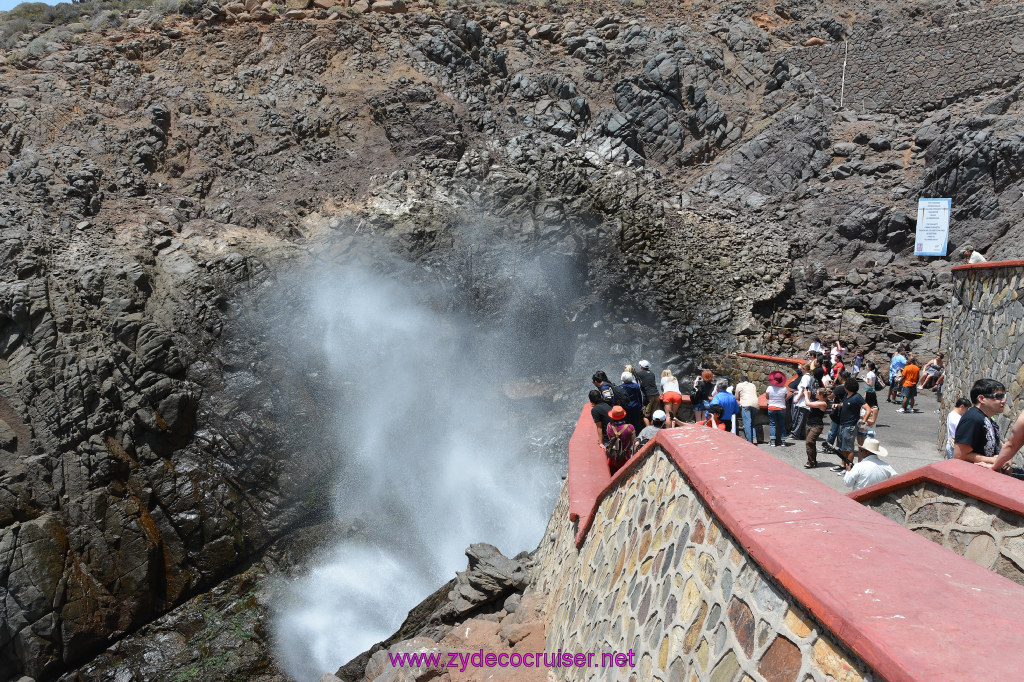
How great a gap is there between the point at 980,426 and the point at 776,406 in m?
4.93

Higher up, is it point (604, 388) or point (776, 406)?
point (604, 388)

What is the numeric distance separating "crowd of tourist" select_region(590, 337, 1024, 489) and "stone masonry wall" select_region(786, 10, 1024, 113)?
15.7m

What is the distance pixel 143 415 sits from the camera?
14945 mm

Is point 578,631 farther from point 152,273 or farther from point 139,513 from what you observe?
point 152,273

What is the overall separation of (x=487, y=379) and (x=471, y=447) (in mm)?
2498

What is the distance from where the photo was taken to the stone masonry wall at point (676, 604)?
84.0 inches

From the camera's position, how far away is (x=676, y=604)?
300cm

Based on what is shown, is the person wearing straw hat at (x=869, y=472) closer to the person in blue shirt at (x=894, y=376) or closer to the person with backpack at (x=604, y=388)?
the person with backpack at (x=604, y=388)

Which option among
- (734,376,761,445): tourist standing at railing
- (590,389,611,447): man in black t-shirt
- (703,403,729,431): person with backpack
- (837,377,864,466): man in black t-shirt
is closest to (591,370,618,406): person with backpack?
(590,389,611,447): man in black t-shirt

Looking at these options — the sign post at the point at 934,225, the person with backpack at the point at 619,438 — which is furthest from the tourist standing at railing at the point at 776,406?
the sign post at the point at 934,225

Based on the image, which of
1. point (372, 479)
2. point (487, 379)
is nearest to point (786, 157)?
point (487, 379)

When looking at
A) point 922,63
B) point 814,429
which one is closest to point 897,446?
point 814,429

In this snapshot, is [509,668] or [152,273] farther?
[152,273]

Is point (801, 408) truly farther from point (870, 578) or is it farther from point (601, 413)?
point (870, 578)
